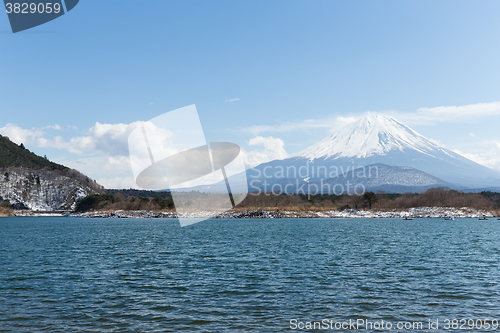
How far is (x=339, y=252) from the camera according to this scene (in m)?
46.0

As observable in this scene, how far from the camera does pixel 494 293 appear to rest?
2408 cm

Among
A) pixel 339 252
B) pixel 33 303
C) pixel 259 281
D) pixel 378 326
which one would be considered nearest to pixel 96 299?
pixel 33 303

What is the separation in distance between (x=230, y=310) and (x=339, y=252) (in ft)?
95.7

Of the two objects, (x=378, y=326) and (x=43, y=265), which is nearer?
(x=378, y=326)

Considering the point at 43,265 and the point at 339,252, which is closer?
the point at 43,265

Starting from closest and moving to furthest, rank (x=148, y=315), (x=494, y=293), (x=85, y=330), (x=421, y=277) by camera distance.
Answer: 1. (x=85, y=330)
2. (x=148, y=315)
3. (x=494, y=293)
4. (x=421, y=277)

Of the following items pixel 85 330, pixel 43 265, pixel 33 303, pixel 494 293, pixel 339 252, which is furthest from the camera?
pixel 339 252

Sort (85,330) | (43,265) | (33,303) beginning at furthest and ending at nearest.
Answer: (43,265) < (33,303) < (85,330)

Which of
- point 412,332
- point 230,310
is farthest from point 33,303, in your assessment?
point 412,332

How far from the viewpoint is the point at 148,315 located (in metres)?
19.0

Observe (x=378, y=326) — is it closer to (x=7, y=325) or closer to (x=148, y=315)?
(x=148, y=315)

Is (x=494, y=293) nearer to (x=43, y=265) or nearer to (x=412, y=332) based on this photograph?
(x=412, y=332)

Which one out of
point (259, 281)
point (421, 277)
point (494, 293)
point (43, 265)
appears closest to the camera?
point (494, 293)

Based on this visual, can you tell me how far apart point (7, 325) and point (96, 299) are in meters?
5.45
